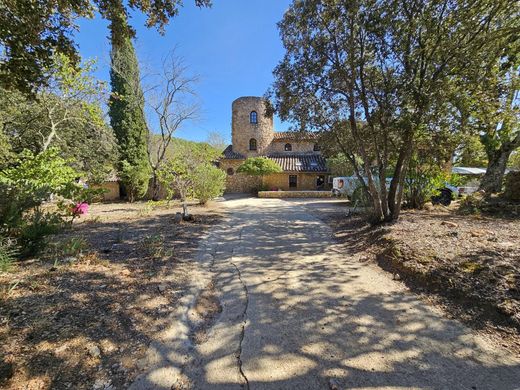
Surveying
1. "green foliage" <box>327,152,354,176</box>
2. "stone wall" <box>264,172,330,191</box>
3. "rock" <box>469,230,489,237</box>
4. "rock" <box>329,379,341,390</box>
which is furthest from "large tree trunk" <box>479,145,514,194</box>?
A: "stone wall" <box>264,172,330,191</box>

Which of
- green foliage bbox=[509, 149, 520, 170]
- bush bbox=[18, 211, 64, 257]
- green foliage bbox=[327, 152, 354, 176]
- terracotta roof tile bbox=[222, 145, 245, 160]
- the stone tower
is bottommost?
bush bbox=[18, 211, 64, 257]

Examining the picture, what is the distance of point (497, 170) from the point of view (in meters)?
11.5

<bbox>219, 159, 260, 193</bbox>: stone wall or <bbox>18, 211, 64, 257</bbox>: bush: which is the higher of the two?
<bbox>219, 159, 260, 193</bbox>: stone wall

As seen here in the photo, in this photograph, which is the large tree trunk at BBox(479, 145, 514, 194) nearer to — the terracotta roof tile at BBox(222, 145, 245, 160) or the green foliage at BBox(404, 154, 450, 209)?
the green foliage at BBox(404, 154, 450, 209)

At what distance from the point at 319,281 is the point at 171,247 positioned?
3512mm

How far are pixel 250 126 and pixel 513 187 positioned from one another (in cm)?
2272

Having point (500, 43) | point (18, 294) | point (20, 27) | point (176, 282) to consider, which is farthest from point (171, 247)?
point (500, 43)

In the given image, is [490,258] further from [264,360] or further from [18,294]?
[18,294]

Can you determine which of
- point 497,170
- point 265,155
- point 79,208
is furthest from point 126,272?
point 265,155

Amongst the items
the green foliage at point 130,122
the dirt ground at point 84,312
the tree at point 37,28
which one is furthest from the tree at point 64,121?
the dirt ground at point 84,312

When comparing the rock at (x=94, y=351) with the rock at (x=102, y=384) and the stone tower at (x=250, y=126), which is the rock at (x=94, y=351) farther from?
the stone tower at (x=250, y=126)

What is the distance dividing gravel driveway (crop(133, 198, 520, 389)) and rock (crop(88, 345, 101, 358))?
478 mm

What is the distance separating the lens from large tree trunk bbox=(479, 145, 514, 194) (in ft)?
36.6

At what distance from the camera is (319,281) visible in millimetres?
4117
